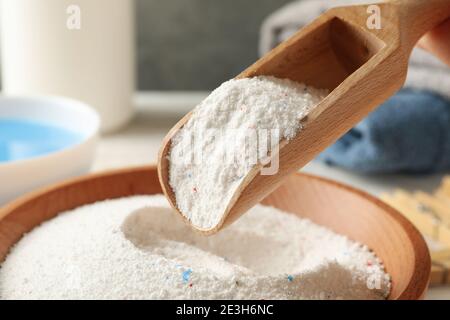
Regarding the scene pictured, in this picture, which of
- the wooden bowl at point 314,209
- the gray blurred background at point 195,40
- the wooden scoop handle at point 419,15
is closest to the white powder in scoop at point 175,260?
the wooden bowl at point 314,209

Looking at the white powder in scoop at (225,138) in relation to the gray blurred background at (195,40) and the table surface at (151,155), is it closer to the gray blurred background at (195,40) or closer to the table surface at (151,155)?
the table surface at (151,155)

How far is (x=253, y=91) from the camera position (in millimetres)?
497

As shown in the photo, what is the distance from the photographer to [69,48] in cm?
89

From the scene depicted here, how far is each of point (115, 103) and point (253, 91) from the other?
0.50m

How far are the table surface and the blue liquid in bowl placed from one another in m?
0.08

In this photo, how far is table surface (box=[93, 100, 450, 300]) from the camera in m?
0.84

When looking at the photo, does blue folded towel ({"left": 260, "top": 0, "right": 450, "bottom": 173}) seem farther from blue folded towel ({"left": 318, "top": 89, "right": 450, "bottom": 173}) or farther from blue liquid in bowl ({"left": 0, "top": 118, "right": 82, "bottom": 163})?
blue liquid in bowl ({"left": 0, "top": 118, "right": 82, "bottom": 163})

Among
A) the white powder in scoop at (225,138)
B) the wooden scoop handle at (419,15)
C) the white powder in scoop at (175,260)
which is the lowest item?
the white powder in scoop at (175,260)

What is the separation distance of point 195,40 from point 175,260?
0.66 metres

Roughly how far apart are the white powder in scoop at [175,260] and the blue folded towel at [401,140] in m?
0.26

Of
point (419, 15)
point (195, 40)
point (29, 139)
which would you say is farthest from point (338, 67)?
point (195, 40)

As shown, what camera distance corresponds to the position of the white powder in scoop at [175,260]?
18.2 inches

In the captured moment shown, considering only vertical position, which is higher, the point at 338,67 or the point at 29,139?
the point at 338,67

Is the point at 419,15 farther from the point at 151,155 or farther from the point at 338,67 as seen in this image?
the point at 151,155
